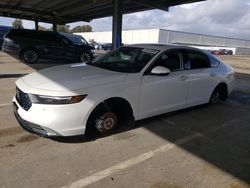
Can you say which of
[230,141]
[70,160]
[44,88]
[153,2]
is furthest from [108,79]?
[153,2]

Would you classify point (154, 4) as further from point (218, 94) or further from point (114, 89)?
point (114, 89)

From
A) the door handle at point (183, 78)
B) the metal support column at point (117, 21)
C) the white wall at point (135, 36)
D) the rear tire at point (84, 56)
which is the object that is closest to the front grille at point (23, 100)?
the door handle at point (183, 78)

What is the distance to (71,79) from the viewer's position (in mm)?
3805

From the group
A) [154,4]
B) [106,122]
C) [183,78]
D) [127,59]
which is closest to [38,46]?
[154,4]

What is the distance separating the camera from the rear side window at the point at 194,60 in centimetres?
525

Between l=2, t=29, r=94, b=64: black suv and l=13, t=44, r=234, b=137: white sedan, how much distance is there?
A: 952cm

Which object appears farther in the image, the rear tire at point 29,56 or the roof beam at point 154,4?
the roof beam at point 154,4

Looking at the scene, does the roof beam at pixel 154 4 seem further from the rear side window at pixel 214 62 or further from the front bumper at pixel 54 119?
the front bumper at pixel 54 119

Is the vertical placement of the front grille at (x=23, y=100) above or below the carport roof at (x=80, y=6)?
below

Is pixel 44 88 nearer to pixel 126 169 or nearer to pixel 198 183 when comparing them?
pixel 126 169

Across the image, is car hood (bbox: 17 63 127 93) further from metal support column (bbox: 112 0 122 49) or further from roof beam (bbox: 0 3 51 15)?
roof beam (bbox: 0 3 51 15)

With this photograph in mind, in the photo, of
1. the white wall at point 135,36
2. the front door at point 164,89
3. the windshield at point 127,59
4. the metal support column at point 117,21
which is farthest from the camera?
the white wall at point 135,36

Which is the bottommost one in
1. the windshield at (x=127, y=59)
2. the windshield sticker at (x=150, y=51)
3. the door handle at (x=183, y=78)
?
the door handle at (x=183, y=78)

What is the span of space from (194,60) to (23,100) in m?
3.63
